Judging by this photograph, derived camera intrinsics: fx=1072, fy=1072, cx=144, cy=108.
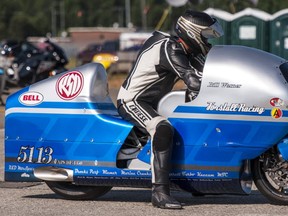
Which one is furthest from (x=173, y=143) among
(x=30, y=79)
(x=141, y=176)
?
(x=30, y=79)

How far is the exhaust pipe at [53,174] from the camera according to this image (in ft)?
28.7

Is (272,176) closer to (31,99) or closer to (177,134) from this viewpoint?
(177,134)

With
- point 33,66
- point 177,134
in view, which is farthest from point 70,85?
point 33,66

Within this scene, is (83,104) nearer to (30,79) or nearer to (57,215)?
(57,215)

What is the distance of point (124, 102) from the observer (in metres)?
8.73

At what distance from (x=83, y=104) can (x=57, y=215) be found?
1.05 meters

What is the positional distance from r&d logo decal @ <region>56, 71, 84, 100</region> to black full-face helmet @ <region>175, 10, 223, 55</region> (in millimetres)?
937

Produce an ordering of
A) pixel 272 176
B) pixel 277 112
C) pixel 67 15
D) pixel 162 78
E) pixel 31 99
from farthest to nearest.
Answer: pixel 67 15 < pixel 31 99 < pixel 162 78 < pixel 272 176 < pixel 277 112

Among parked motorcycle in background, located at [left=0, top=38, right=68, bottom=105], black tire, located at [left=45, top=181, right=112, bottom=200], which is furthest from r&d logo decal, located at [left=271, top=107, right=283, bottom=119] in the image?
parked motorcycle in background, located at [left=0, top=38, right=68, bottom=105]

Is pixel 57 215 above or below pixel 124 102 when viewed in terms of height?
below

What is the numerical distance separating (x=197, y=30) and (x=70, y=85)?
118 cm

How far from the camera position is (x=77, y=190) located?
892 cm

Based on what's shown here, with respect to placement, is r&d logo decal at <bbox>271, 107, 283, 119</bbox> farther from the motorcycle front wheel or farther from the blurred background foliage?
the blurred background foliage

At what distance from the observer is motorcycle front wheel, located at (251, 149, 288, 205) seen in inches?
329
